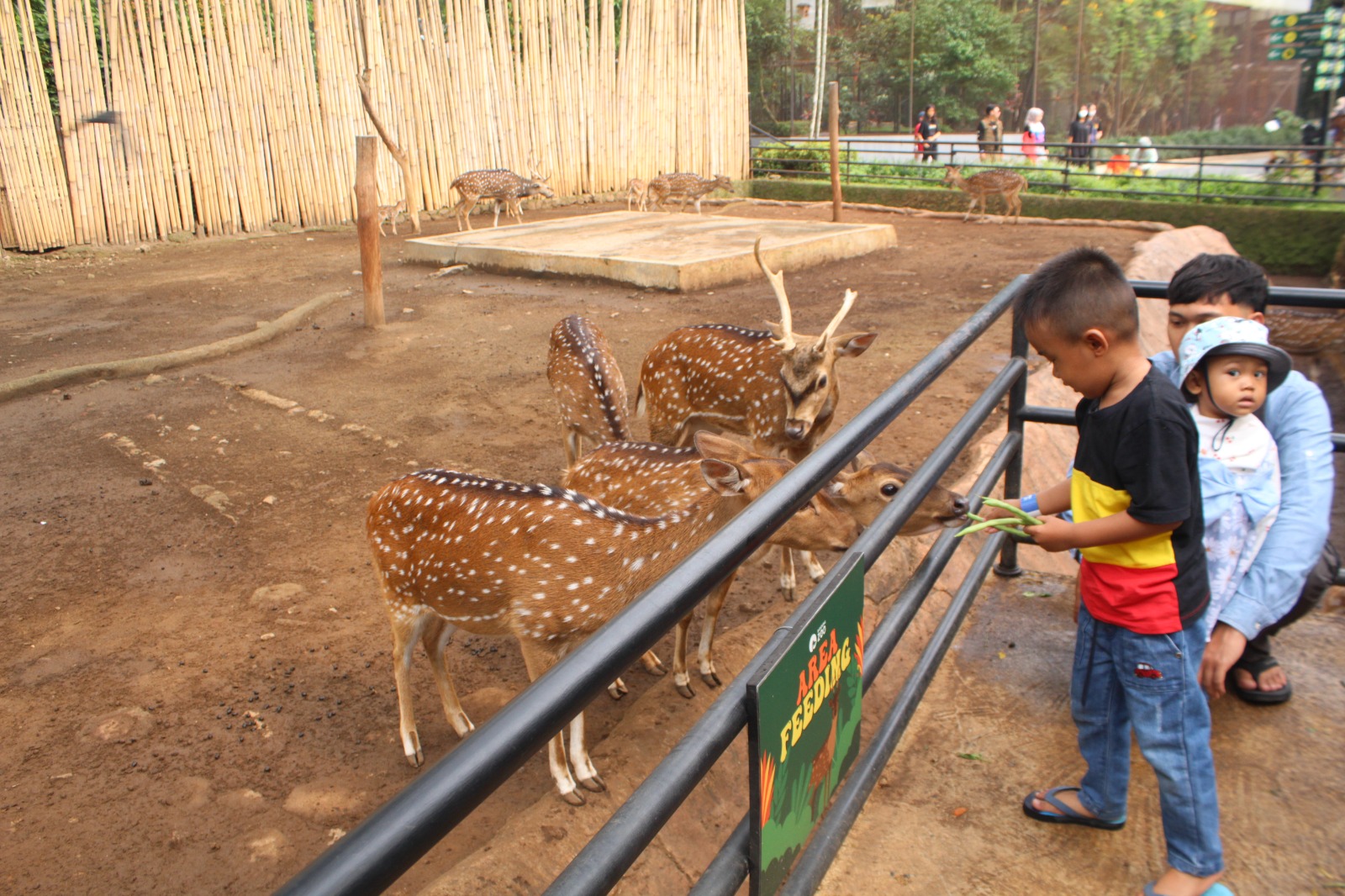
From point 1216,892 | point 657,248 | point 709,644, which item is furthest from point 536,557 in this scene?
point 657,248

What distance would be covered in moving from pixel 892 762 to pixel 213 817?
6.89 feet

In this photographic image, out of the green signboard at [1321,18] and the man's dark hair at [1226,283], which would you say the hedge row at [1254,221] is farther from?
the man's dark hair at [1226,283]

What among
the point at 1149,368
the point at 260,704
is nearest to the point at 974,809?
the point at 1149,368

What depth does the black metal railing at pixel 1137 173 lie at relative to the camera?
14531 millimetres

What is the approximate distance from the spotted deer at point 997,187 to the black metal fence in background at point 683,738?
15.3 m

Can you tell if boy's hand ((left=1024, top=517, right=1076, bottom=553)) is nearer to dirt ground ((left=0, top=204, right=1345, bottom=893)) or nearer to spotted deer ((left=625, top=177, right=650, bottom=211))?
dirt ground ((left=0, top=204, right=1345, bottom=893))

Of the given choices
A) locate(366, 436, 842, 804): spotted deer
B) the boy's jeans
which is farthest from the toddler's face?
locate(366, 436, 842, 804): spotted deer

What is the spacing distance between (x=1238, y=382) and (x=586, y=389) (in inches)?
136

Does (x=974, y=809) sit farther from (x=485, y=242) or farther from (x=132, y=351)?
(x=485, y=242)

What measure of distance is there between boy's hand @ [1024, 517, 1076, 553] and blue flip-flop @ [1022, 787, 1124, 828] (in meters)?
0.63

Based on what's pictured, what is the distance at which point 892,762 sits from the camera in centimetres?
258

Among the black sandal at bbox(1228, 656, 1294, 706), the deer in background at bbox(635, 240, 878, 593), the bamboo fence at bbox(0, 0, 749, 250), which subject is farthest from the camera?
the bamboo fence at bbox(0, 0, 749, 250)

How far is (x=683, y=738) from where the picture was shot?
4.35 feet

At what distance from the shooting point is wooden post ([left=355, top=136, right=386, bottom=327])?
8.53 meters
